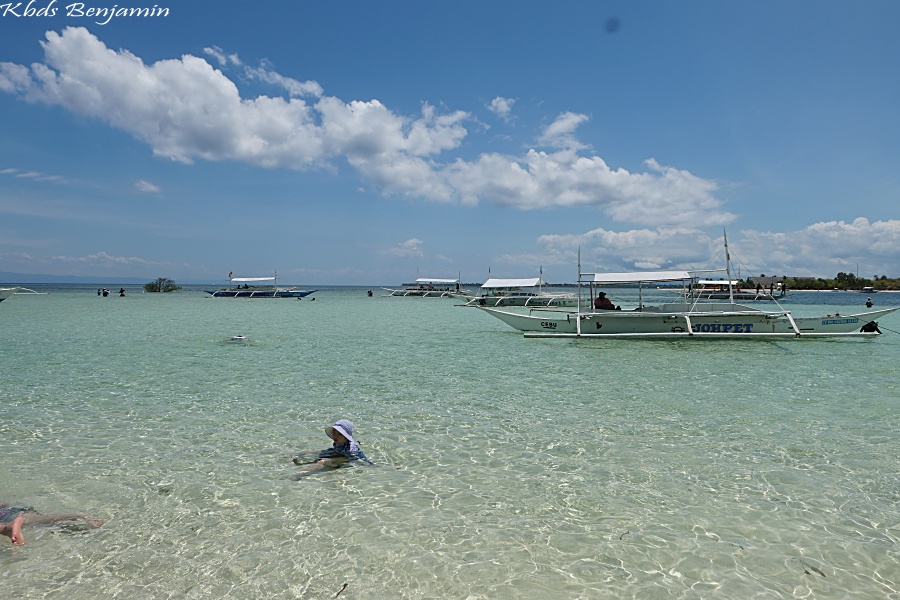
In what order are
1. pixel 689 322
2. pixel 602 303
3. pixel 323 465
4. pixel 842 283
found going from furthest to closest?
pixel 842 283, pixel 602 303, pixel 689 322, pixel 323 465

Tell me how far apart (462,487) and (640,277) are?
18.6m

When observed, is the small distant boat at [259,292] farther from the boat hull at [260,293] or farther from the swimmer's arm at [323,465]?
the swimmer's arm at [323,465]

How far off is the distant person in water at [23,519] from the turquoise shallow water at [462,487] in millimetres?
145

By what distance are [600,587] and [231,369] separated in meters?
13.5

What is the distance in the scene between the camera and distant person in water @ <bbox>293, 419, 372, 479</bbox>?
722cm

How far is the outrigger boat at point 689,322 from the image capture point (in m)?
22.0

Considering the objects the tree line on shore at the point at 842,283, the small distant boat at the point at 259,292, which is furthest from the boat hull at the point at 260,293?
the tree line on shore at the point at 842,283

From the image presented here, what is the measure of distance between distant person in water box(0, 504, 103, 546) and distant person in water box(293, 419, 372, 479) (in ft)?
7.99

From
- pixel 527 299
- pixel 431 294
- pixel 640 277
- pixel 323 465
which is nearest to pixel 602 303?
pixel 640 277

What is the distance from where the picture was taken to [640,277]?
2298cm

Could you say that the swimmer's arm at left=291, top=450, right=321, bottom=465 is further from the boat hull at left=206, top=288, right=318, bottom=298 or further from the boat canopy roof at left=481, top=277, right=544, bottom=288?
the boat hull at left=206, top=288, right=318, bottom=298

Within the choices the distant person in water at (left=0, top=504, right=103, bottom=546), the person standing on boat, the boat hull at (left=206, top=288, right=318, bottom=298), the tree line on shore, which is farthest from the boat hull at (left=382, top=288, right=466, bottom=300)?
the tree line on shore

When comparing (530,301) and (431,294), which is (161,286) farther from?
(530,301)

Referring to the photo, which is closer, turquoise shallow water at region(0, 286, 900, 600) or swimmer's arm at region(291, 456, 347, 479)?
turquoise shallow water at region(0, 286, 900, 600)
